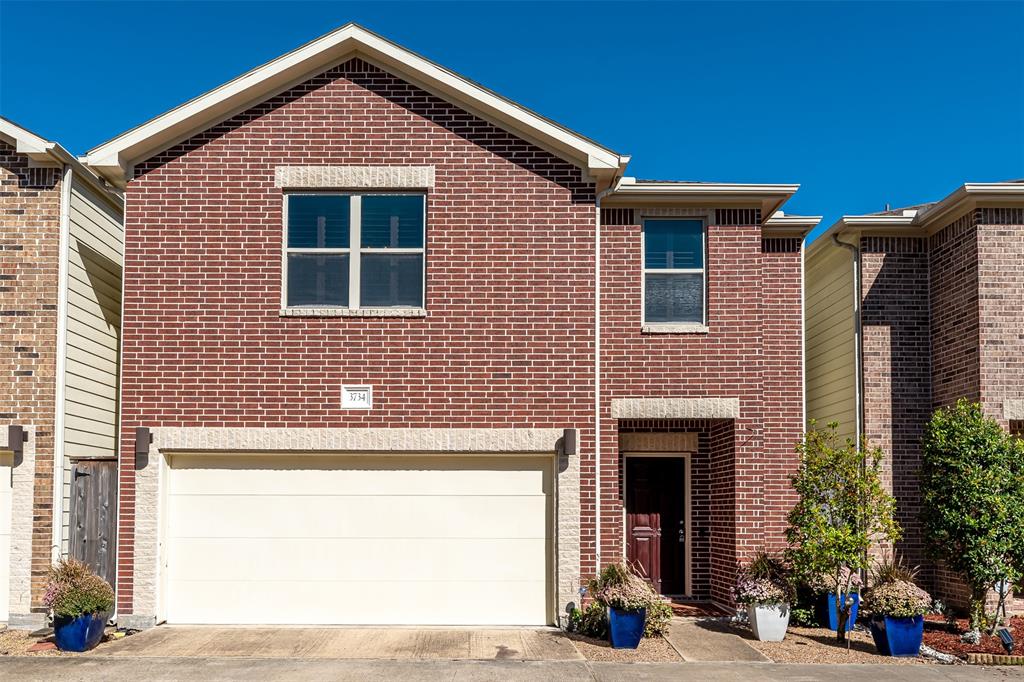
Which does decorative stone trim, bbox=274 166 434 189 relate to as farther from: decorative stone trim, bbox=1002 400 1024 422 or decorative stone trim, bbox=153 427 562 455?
decorative stone trim, bbox=1002 400 1024 422

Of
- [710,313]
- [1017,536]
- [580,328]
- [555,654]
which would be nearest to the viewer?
[555,654]

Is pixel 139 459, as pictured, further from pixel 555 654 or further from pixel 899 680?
pixel 899 680

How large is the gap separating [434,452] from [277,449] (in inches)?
77.6

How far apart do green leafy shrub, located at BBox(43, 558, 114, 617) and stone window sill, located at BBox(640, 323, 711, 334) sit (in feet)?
25.0

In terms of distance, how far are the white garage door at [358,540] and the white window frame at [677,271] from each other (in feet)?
9.16

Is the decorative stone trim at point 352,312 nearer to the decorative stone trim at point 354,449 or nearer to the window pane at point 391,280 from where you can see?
the window pane at point 391,280

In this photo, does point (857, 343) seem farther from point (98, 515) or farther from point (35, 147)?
point (35, 147)

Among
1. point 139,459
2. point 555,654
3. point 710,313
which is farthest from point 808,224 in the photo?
point 139,459

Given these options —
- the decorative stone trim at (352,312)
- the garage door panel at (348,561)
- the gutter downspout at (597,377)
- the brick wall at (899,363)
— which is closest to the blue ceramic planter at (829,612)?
the brick wall at (899,363)

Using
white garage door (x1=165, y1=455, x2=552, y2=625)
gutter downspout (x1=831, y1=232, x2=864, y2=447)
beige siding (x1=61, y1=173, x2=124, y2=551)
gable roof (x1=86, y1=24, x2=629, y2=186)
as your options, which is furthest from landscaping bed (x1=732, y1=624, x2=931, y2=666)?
beige siding (x1=61, y1=173, x2=124, y2=551)

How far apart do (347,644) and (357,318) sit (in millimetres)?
3998

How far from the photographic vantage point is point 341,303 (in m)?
13.6

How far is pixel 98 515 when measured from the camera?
13.8 metres

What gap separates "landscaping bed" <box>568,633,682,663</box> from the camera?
11820 millimetres
